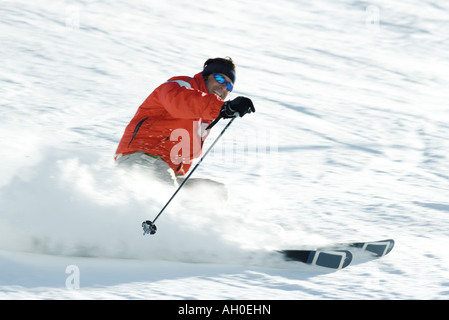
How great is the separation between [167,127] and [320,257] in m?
1.19

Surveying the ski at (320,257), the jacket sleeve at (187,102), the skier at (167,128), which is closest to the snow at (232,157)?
the ski at (320,257)

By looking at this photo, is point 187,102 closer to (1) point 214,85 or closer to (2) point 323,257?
(1) point 214,85

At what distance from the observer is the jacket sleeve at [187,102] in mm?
3951

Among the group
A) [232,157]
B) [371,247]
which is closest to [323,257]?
[371,247]

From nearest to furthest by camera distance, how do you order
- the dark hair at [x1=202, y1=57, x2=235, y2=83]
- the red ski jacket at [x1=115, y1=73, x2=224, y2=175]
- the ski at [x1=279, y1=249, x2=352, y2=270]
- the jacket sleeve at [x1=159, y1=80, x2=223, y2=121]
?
the ski at [x1=279, y1=249, x2=352, y2=270] < the jacket sleeve at [x1=159, y1=80, x2=223, y2=121] < the red ski jacket at [x1=115, y1=73, x2=224, y2=175] < the dark hair at [x1=202, y1=57, x2=235, y2=83]

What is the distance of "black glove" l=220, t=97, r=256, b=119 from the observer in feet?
12.2

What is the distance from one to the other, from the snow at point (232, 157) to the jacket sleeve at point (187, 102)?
456 millimetres

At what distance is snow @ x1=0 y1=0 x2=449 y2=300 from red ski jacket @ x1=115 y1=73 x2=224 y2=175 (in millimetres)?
219

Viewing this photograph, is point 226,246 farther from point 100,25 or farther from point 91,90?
point 100,25

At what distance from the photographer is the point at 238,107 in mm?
3727

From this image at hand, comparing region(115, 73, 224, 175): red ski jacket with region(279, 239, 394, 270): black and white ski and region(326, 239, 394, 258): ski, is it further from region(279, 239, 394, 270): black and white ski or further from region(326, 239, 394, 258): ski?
region(326, 239, 394, 258): ski

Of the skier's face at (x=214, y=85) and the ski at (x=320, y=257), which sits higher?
the skier's face at (x=214, y=85)

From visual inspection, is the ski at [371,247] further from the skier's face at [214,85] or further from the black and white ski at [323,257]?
the skier's face at [214,85]

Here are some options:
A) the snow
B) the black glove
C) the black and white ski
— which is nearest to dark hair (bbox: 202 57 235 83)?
the black glove
